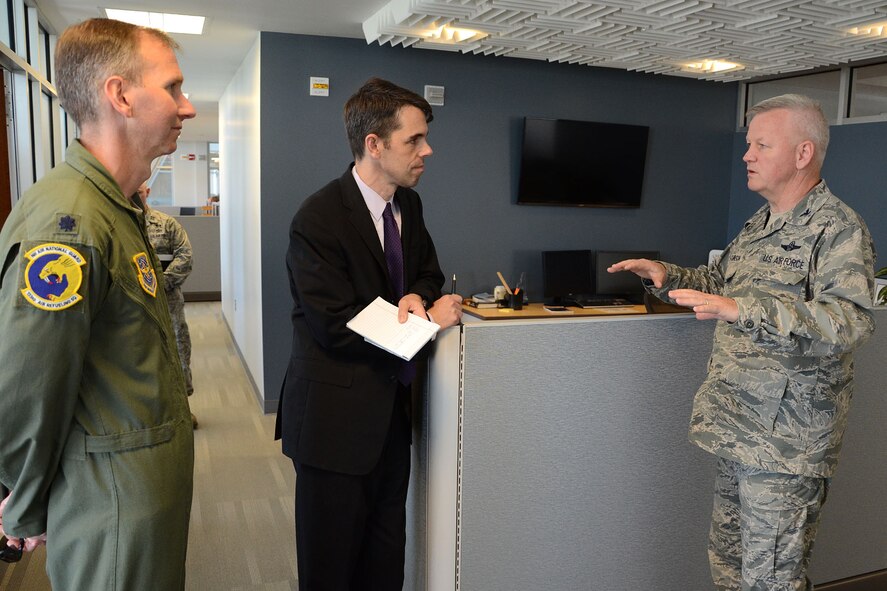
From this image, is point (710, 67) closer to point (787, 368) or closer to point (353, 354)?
point (787, 368)

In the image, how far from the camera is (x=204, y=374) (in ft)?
20.3

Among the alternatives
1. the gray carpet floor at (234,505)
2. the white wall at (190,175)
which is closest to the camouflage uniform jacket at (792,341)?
the gray carpet floor at (234,505)

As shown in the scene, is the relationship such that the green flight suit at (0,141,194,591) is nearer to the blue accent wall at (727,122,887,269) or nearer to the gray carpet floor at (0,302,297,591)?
the gray carpet floor at (0,302,297,591)

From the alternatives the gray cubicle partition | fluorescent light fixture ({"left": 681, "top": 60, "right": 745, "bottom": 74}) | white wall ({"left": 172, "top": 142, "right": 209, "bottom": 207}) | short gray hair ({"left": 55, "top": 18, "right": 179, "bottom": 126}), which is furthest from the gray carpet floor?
white wall ({"left": 172, "top": 142, "right": 209, "bottom": 207})

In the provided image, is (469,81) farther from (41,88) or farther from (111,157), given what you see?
(111,157)

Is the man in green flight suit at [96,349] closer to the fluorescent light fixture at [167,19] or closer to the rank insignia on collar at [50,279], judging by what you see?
the rank insignia on collar at [50,279]

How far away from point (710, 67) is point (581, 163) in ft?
4.05

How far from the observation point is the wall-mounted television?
18.9 feet

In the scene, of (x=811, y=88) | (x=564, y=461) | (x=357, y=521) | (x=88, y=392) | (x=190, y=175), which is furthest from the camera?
(x=190, y=175)

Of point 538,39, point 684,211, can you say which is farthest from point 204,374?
point 684,211

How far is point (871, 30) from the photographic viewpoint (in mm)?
4547

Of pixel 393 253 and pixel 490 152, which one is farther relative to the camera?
pixel 490 152

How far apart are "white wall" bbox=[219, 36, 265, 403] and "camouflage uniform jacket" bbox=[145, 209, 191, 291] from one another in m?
0.68

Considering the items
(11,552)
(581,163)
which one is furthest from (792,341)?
(581,163)
